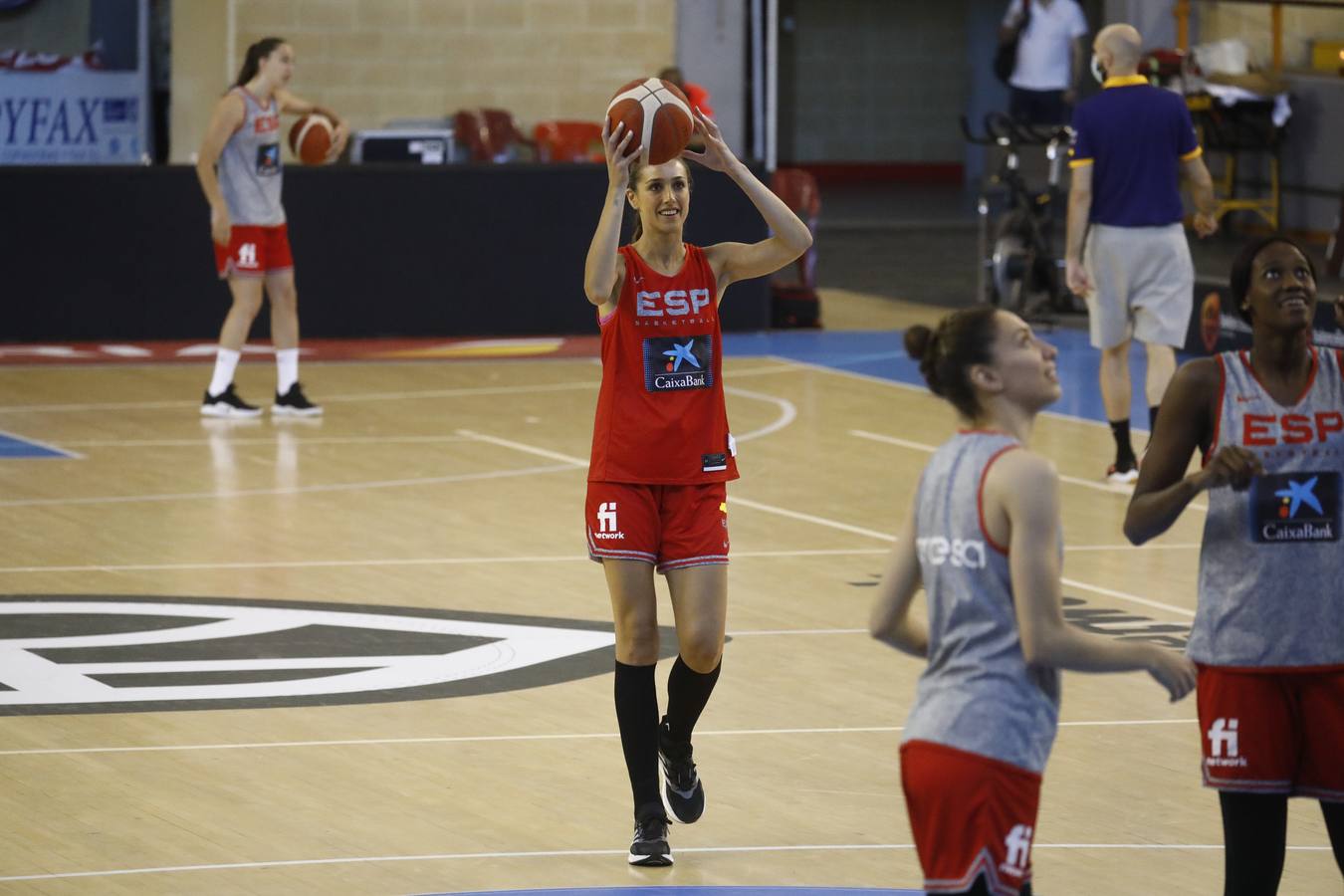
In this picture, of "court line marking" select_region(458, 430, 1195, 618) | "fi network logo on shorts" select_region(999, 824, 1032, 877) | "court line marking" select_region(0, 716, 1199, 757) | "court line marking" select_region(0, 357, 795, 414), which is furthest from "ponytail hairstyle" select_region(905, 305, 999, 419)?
"court line marking" select_region(0, 357, 795, 414)

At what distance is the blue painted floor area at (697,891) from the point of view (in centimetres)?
559

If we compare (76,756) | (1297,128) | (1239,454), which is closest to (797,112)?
(1297,128)

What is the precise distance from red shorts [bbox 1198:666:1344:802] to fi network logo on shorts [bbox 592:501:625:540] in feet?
5.88

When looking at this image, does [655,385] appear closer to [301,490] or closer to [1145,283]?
[301,490]

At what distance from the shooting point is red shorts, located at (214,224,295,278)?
522 inches

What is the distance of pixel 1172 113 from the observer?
37.5 feet

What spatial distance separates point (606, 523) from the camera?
19.2ft

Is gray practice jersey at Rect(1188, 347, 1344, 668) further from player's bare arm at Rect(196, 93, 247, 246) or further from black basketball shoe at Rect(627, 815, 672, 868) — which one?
player's bare arm at Rect(196, 93, 247, 246)

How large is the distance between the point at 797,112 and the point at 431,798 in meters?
28.5

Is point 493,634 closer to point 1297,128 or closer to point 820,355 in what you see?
point 820,355

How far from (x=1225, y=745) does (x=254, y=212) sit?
9.54 metres

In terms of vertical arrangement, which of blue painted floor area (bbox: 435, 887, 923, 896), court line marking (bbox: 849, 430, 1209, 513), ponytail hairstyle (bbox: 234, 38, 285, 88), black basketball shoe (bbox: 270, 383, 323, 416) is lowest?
blue painted floor area (bbox: 435, 887, 923, 896)

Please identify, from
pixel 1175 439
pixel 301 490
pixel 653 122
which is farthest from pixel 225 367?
pixel 1175 439

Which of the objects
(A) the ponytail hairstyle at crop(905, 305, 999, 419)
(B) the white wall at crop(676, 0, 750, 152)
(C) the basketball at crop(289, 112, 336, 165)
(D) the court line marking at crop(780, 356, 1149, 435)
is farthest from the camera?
(B) the white wall at crop(676, 0, 750, 152)
